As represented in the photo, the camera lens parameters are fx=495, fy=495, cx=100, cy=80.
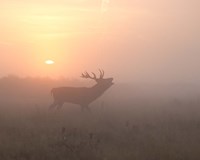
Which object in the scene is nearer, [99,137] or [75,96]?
[99,137]

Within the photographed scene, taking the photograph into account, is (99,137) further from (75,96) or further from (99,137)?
(75,96)

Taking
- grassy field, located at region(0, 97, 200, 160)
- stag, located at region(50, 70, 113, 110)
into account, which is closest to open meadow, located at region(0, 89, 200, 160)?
grassy field, located at region(0, 97, 200, 160)

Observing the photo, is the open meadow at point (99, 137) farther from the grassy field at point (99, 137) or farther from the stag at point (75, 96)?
the stag at point (75, 96)

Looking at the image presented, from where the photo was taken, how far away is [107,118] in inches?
730

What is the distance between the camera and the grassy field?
11.3m

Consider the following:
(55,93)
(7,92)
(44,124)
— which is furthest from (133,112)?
(7,92)

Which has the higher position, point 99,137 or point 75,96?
point 75,96

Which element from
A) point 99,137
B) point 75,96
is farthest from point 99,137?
point 75,96

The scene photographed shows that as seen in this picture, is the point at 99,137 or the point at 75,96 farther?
the point at 75,96

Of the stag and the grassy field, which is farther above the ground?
the stag

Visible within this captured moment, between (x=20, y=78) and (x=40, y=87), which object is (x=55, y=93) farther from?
(x=20, y=78)

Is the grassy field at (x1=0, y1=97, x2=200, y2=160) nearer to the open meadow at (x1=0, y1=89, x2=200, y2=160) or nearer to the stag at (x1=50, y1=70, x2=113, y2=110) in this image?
the open meadow at (x1=0, y1=89, x2=200, y2=160)

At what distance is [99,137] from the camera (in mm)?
13695

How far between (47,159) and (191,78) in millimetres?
65142
